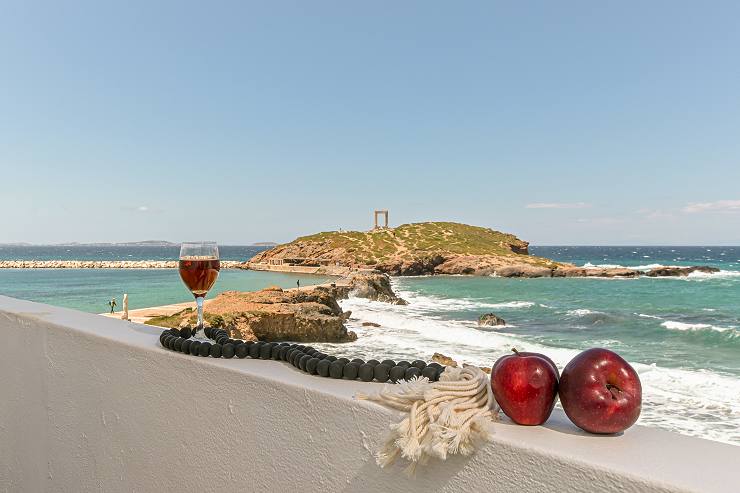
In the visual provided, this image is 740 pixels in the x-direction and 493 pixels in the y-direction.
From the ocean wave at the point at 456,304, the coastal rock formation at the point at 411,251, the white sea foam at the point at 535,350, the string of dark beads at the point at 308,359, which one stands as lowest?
the white sea foam at the point at 535,350

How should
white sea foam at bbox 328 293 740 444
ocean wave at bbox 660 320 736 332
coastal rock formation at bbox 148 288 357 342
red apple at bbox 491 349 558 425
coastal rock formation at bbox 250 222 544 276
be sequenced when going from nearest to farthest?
red apple at bbox 491 349 558 425
white sea foam at bbox 328 293 740 444
coastal rock formation at bbox 148 288 357 342
ocean wave at bbox 660 320 736 332
coastal rock formation at bbox 250 222 544 276

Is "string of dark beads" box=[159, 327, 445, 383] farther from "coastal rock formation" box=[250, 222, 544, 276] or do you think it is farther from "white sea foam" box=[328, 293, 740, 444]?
"coastal rock formation" box=[250, 222, 544, 276]

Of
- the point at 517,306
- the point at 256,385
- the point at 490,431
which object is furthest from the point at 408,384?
the point at 517,306

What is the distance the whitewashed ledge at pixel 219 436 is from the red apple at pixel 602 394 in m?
0.03

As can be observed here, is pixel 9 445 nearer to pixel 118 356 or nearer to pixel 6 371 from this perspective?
pixel 6 371

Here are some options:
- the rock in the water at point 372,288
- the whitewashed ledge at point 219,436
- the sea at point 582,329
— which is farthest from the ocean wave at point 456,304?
the whitewashed ledge at point 219,436

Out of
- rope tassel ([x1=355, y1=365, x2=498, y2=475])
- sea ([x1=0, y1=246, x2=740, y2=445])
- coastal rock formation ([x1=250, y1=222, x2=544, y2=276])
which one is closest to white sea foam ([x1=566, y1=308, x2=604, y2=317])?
sea ([x1=0, y1=246, x2=740, y2=445])

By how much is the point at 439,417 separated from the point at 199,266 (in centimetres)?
104

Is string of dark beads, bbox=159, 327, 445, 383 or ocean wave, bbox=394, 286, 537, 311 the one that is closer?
string of dark beads, bbox=159, 327, 445, 383

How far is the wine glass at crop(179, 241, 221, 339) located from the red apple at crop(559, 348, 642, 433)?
116 centimetres

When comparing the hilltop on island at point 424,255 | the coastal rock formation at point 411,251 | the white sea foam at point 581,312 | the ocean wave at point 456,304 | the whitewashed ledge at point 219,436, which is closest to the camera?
the whitewashed ledge at point 219,436

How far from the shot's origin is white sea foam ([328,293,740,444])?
26.9ft

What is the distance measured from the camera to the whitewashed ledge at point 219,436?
0.85 m

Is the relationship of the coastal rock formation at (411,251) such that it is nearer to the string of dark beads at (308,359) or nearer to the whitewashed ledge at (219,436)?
the whitewashed ledge at (219,436)
